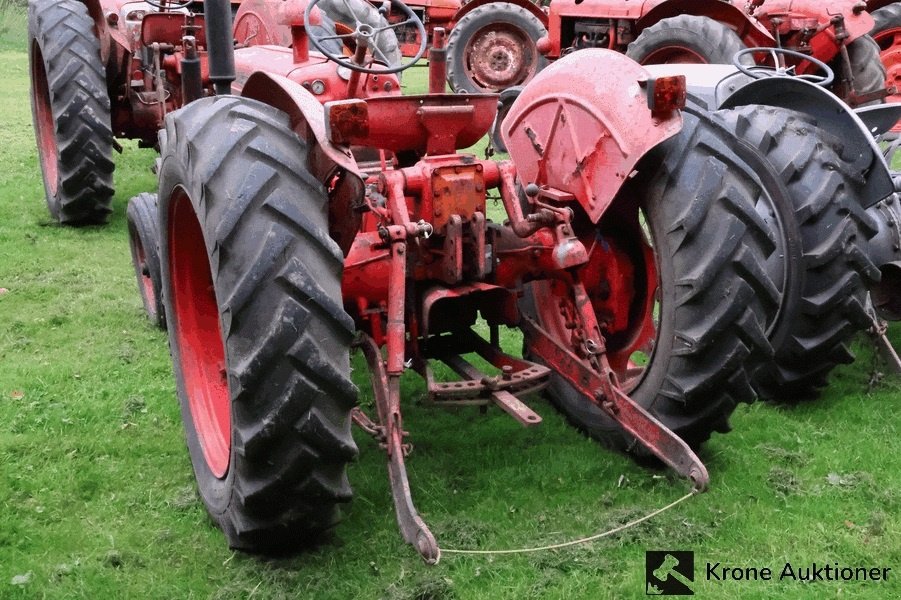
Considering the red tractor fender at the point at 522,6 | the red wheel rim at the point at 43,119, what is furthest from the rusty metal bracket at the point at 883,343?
the red tractor fender at the point at 522,6

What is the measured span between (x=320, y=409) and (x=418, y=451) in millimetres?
1173

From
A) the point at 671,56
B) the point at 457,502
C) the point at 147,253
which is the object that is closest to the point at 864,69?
the point at 671,56

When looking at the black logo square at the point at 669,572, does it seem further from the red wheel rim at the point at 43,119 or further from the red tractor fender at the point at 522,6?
the red tractor fender at the point at 522,6

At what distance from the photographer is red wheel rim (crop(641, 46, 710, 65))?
8227mm

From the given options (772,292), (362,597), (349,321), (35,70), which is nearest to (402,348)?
(349,321)

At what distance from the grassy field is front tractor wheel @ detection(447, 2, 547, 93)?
8470 millimetres

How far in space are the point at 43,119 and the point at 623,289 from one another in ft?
18.8

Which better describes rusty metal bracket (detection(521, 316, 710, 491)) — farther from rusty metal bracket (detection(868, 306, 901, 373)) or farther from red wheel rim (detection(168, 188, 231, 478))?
rusty metal bracket (detection(868, 306, 901, 373))

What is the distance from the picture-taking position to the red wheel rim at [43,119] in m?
7.32

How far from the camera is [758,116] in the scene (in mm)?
4094

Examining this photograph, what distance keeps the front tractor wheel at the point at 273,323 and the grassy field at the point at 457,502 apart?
280 mm

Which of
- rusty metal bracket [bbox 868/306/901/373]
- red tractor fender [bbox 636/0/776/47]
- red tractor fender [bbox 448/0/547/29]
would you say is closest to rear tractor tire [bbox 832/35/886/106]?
red tractor fender [bbox 636/0/776/47]

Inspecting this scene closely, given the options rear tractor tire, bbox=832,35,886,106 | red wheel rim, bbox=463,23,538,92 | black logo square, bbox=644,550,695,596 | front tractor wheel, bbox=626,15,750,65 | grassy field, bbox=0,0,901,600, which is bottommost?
grassy field, bbox=0,0,901,600

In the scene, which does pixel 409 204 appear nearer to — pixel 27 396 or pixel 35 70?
pixel 27 396
